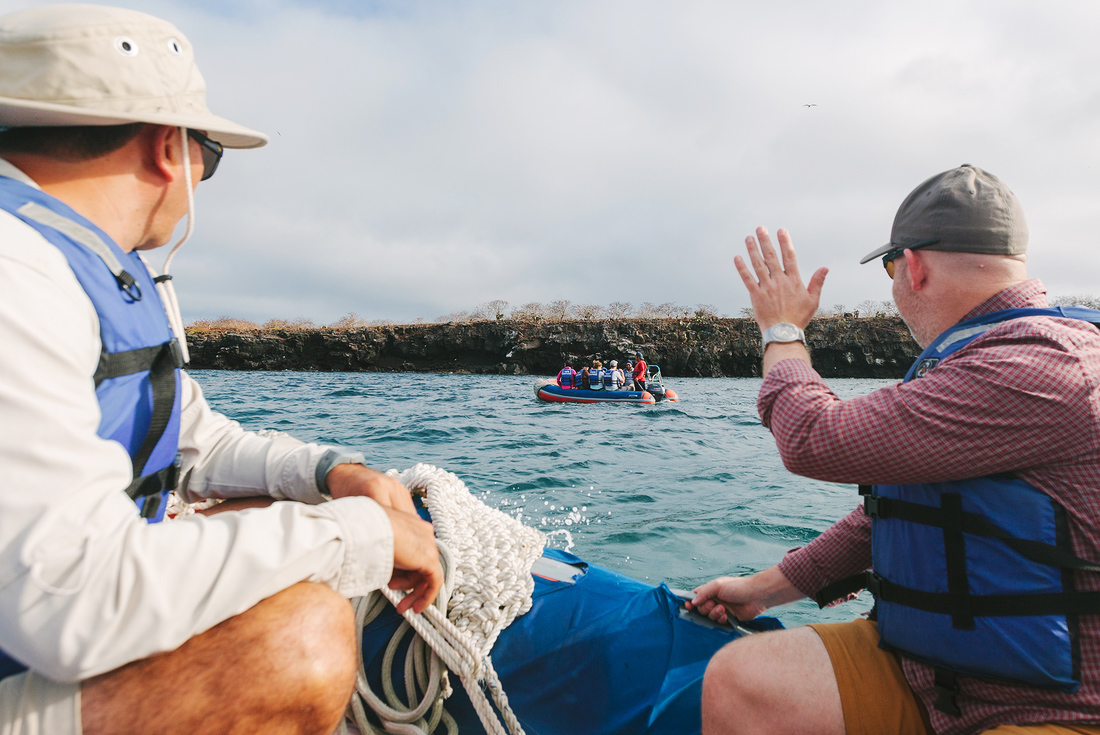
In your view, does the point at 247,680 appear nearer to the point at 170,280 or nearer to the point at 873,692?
the point at 170,280

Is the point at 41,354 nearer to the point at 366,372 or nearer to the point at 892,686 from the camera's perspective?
the point at 892,686

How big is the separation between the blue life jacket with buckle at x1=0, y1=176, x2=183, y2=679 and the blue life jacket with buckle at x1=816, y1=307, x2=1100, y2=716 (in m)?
1.71

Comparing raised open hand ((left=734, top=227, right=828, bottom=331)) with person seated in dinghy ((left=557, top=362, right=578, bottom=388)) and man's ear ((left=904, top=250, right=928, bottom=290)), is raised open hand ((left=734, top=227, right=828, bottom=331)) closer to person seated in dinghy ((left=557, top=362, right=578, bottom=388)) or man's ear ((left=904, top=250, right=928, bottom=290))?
man's ear ((left=904, top=250, right=928, bottom=290))

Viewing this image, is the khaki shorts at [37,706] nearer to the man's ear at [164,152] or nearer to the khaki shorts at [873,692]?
the man's ear at [164,152]

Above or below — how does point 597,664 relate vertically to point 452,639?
below

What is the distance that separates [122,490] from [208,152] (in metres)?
0.86

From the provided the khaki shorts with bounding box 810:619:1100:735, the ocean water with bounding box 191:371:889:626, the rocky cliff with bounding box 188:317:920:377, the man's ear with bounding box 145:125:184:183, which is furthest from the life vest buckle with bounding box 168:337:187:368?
the rocky cliff with bounding box 188:317:920:377

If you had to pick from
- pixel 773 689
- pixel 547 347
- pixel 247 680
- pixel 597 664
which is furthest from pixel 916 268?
pixel 547 347

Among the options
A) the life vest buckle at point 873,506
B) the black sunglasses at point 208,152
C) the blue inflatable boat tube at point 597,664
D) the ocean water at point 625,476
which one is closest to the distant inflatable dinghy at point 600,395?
the ocean water at point 625,476

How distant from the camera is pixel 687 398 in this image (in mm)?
21609

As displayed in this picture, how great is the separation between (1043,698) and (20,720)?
1.80m

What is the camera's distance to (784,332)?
5.50 ft

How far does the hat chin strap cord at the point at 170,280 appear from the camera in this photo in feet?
4.32

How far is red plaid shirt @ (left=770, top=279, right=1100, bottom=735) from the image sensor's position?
1177 millimetres
